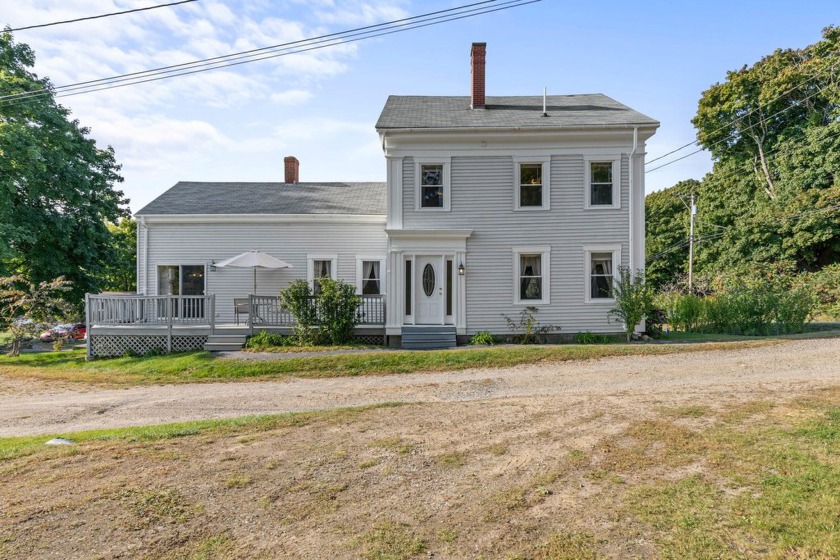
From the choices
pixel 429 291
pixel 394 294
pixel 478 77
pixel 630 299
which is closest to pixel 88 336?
pixel 394 294

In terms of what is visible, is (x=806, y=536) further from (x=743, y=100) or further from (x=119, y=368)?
(x=743, y=100)

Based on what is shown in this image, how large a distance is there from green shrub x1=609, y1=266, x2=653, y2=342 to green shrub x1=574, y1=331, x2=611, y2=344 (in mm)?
737

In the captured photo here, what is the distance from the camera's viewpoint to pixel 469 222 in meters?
14.8

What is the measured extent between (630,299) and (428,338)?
6.08m

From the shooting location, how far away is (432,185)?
49.0 feet

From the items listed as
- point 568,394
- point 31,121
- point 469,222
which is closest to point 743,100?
point 469,222

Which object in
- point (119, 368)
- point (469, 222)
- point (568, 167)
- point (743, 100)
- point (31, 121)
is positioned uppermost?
point (743, 100)

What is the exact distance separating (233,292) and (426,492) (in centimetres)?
1439

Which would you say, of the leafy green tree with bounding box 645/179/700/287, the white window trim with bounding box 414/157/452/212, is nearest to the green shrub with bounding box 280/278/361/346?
the white window trim with bounding box 414/157/452/212

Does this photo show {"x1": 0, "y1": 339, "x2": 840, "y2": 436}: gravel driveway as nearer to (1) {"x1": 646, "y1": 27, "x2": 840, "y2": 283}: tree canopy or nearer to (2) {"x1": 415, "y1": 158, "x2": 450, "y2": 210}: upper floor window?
(2) {"x1": 415, "y1": 158, "x2": 450, "y2": 210}: upper floor window

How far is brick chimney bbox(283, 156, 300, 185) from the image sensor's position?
20.9m

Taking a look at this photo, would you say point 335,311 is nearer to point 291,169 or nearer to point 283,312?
point 283,312

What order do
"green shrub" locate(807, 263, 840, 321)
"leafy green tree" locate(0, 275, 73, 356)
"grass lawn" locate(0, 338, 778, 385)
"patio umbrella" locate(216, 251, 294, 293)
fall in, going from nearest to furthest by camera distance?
"grass lawn" locate(0, 338, 778, 385)
"patio umbrella" locate(216, 251, 294, 293)
"leafy green tree" locate(0, 275, 73, 356)
"green shrub" locate(807, 263, 840, 321)

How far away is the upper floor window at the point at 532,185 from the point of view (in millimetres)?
14781
